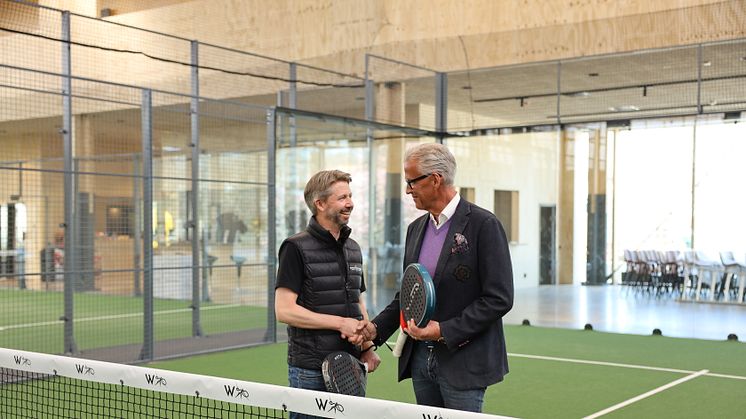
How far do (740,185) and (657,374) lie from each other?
5123 mm

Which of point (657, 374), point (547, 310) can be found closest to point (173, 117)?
point (547, 310)

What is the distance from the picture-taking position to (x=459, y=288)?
12.1 feet

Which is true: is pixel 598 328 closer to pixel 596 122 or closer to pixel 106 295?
pixel 596 122

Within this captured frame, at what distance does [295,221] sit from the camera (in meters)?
13.8

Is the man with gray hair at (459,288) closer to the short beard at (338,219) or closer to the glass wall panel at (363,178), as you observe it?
the short beard at (338,219)

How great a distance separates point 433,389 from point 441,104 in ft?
42.1

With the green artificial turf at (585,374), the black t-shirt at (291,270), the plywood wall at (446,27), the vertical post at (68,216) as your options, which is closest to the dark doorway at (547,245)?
the green artificial turf at (585,374)

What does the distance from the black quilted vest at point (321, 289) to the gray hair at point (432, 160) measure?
807 millimetres

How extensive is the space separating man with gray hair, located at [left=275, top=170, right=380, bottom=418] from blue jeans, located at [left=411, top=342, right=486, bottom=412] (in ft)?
1.33

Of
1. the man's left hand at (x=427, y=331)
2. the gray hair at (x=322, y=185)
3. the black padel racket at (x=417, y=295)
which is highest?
the gray hair at (x=322, y=185)

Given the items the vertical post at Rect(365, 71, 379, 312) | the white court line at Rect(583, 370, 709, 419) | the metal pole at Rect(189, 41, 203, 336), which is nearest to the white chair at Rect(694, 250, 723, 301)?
the white court line at Rect(583, 370, 709, 419)

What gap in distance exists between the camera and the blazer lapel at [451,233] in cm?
371

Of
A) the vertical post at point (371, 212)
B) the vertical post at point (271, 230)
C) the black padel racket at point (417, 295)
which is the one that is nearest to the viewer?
the black padel racket at point (417, 295)

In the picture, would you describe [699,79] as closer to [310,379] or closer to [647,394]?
[647,394]
